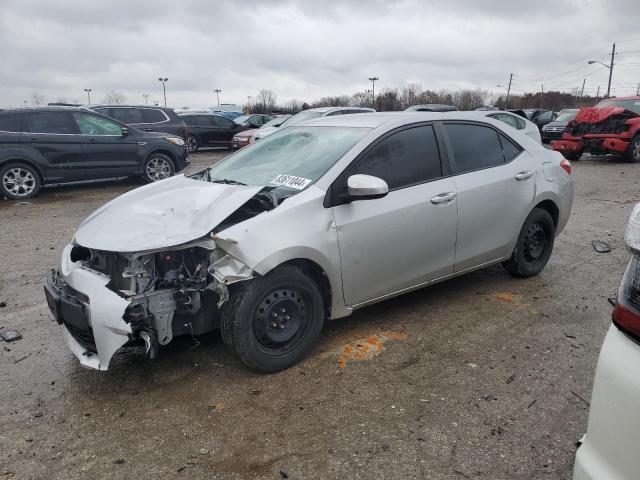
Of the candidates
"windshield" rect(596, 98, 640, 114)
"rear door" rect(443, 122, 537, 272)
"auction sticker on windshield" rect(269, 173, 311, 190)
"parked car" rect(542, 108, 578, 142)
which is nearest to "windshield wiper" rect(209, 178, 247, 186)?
"auction sticker on windshield" rect(269, 173, 311, 190)

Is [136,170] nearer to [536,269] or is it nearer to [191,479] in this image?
[536,269]

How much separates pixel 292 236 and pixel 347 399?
107 cm

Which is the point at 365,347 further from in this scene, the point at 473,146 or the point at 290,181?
the point at 473,146

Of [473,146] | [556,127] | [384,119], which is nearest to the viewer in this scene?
[384,119]

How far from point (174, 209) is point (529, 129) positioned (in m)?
10.9

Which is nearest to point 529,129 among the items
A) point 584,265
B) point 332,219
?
point 584,265

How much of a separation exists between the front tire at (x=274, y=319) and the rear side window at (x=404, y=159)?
0.94 meters

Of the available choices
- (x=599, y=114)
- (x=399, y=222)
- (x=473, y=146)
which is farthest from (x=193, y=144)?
(x=399, y=222)

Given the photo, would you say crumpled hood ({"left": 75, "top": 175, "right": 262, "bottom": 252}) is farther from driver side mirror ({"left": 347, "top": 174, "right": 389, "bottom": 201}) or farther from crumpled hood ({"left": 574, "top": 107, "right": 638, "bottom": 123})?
crumpled hood ({"left": 574, "top": 107, "right": 638, "bottom": 123})

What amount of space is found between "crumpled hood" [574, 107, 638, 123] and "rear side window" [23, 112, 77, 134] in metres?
13.4

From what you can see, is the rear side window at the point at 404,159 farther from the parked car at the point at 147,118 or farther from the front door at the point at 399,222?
the parked car at the point at 147,118

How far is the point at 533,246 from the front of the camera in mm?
4977

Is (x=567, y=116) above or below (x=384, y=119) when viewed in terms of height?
below

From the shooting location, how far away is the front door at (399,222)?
3.56m
